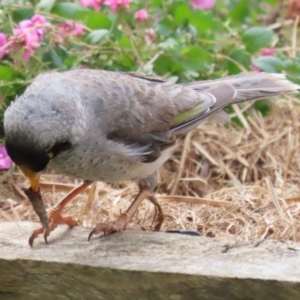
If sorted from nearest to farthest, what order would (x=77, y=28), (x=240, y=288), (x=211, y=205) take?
1. (x=240, y=288)
2. (x=211, y=205)
3. (x=77, y=28)

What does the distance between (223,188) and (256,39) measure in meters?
1.33

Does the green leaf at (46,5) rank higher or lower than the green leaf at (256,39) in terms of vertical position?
higher

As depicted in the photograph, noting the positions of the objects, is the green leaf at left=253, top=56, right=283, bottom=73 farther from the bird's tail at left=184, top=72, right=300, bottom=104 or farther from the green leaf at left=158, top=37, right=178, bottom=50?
the bird's tail at left=184, top=72, right=300, bottom=104

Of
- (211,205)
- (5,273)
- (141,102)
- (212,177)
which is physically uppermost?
(141,102)

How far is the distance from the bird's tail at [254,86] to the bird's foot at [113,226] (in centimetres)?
86

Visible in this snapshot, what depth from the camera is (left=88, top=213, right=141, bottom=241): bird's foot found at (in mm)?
3020

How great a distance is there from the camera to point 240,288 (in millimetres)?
2480

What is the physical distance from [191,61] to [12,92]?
1.14 m

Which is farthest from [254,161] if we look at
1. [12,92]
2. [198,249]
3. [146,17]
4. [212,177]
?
[198,249]

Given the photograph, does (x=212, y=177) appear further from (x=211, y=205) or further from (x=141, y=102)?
(x=141, y=102)

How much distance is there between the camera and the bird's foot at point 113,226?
302cm

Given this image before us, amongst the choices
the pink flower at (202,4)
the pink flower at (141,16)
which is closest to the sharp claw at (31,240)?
the pink flower at (141,16)

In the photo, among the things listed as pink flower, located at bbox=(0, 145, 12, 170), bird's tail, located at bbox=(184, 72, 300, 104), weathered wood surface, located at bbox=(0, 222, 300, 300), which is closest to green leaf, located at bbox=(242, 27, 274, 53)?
bird's tail, located at bbox=(184, 72, 300, 104)

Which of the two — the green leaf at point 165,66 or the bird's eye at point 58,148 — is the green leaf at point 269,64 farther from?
the bird's eye at point 58,148
